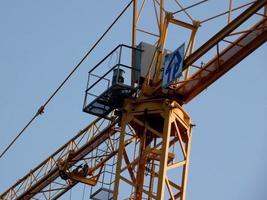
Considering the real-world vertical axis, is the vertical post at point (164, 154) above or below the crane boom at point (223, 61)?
below

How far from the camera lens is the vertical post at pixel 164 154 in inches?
1455

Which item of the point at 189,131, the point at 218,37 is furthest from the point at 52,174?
the point at 218,37

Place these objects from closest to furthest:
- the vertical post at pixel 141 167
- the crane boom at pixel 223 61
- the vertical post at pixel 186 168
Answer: the crane boom at pixel 223 61 < the vertical post at pixel 186 168 < the vertical post at pixel 141 167

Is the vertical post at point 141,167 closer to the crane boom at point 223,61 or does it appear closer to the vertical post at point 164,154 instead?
the vertical post at point 164,154

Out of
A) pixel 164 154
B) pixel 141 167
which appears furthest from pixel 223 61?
pixel 141 167

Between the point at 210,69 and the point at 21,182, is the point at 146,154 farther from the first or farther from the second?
the point at 21,182

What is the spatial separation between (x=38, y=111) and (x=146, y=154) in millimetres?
14667

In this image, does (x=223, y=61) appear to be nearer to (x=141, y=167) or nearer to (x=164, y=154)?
(x=164, y=154)

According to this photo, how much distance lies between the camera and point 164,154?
37.7 metres

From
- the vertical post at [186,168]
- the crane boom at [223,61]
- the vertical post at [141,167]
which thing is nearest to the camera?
the crane boom at [223,61]

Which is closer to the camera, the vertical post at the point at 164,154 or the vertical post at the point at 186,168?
the vertical post at the point at 164,154

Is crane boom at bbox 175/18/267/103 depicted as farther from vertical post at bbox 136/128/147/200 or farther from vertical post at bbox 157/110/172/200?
vertical post at bbox 136/128/147/200

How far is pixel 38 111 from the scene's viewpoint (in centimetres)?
5291

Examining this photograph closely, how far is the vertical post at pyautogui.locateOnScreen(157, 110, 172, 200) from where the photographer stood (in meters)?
37.0
